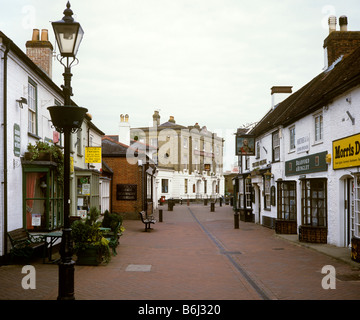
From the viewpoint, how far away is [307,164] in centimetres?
1750

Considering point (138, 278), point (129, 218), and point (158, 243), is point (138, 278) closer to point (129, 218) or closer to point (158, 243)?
point (158, 243)

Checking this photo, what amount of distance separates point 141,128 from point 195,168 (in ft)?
35.6

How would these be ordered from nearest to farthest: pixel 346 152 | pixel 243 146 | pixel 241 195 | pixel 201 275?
pixel 201 275 → pixel 346 152 → pixel 243 146 → pixel 241 195

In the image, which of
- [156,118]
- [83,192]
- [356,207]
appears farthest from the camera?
[156,118]

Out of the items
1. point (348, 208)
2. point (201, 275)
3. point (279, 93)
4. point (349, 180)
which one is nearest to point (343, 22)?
point (279, 93)

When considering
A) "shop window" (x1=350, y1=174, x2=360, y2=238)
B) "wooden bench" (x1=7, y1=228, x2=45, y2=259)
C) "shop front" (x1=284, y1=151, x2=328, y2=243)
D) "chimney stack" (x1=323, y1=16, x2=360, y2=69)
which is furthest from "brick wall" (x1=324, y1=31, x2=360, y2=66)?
"wooden bench" (x1=7, y1=228, x2=45, y2=259)

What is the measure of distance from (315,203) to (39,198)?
10.2 metres

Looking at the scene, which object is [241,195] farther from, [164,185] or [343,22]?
[164,185]

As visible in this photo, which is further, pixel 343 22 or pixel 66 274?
pixel 343 22

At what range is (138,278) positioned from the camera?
31.6 ft

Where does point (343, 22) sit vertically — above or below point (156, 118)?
below

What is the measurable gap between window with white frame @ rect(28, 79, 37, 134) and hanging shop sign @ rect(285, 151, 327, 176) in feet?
34.3

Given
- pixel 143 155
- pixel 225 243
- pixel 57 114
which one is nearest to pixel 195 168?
pixel 143 155

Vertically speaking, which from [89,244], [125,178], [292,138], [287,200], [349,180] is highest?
[292,138]
